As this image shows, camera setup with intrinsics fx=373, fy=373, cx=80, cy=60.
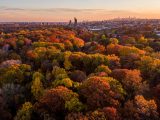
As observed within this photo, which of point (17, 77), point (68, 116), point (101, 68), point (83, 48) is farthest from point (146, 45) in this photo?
point (68, 116)

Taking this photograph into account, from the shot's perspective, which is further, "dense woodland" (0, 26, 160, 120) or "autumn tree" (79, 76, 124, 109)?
"autumn tree" (79, 76, 124, 109)

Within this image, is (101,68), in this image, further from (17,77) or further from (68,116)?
(68,116)

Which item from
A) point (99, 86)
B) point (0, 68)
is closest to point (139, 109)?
point (99, 86)

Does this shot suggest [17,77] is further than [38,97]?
Yes

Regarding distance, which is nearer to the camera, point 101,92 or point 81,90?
point 101,92

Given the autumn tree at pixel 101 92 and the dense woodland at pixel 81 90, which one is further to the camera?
the autumn tree at pixel 101 92

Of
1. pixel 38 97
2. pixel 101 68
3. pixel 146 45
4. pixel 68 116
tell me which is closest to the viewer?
pixel 68 116

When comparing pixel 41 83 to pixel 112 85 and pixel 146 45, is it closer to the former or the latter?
pixel 112 85

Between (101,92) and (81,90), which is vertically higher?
(101,92)

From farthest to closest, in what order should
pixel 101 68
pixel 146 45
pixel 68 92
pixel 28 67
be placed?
1. pixel 146 45
2. pixel 28 67
3. pixel 101 68
4. pixel 68 92
